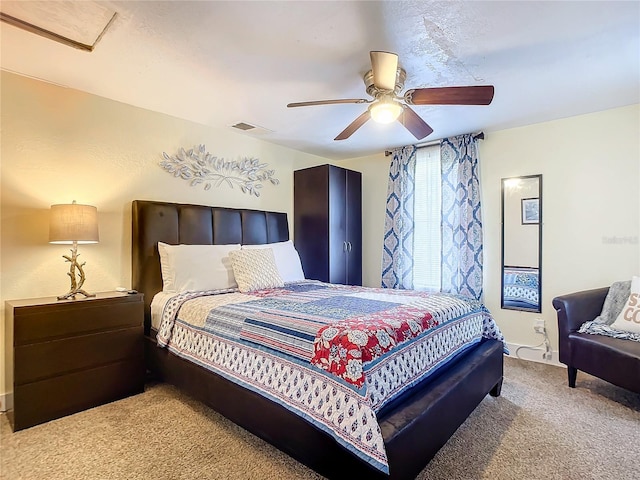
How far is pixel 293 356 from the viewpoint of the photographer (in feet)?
5.66

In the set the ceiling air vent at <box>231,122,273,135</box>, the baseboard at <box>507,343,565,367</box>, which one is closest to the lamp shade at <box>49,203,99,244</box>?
the ceiling air vent at <box>231,122,273,135</box>

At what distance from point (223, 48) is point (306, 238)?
266 cm

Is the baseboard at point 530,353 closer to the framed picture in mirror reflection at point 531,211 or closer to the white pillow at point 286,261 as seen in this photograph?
the framed picture in mirror reflection at point 531,211

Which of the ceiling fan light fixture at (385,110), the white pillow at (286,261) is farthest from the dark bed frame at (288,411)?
the ceiling fan light fixture at (385,110)

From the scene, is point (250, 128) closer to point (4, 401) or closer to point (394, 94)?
point (394, 94)

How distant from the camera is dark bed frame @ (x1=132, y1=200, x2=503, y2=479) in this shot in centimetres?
149

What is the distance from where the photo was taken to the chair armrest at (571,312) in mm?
2779

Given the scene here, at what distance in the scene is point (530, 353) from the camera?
3.50 metres

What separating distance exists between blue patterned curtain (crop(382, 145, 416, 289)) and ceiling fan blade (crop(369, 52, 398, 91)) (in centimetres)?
224

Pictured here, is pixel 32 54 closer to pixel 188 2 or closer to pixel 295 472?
pixel 188 2

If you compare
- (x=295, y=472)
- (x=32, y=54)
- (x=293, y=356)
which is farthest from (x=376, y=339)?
(x=32, y=54)

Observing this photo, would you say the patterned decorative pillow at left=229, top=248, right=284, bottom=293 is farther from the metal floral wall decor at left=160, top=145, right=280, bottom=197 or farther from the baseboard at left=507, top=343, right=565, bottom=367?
the baseboard at left=507, top=343, right=565, bottom=367

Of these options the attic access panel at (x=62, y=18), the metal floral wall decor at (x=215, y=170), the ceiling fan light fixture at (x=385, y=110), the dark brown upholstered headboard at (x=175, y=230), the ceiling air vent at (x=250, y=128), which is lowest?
the dark brown upholstered headboard at (x=175, y=230)

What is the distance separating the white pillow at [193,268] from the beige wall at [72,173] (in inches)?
14.5
